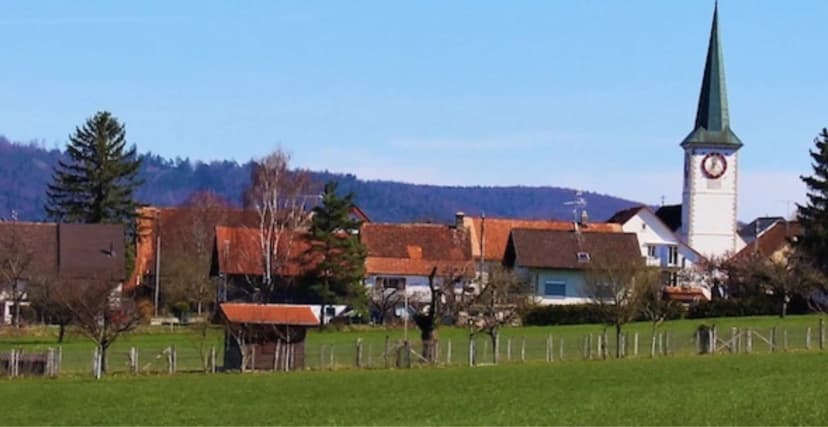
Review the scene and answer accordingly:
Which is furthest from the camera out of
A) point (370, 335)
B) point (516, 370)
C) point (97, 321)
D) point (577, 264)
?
point (577, 264)

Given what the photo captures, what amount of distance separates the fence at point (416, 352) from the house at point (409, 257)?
76.6ft

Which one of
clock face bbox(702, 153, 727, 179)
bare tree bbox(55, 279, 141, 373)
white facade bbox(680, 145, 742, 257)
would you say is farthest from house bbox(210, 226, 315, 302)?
clock face bbox(702, 153, 727, 179)

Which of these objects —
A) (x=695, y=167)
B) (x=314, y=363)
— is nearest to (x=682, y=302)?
(x=695, y=167)

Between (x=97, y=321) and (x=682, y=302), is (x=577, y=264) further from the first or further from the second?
(x=97, y=321)

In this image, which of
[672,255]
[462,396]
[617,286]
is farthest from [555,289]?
[462,396]

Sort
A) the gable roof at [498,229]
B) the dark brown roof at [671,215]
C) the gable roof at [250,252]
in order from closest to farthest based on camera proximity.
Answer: the gable roof at [250,252] < the gable roof at [498,229] < the dark brown roof at [671,215]

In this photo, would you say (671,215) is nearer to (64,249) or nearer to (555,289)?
(555,289)

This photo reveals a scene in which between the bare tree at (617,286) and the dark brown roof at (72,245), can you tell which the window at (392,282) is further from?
the dark brown roof at (72,245)

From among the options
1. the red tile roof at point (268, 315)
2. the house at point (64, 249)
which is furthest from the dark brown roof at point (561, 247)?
the red tile roof at point (268, 315)

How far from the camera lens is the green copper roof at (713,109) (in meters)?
129

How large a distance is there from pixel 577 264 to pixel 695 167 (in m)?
30.3

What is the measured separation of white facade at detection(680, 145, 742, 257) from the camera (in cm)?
12800

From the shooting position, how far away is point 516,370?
55000mm

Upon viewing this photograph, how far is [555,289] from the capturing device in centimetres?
10331
